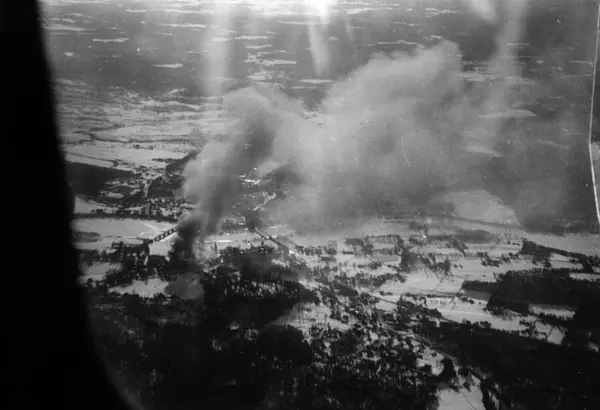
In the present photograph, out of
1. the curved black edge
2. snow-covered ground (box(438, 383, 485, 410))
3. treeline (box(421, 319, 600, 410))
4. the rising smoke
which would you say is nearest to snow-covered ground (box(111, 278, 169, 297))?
the curved black edge

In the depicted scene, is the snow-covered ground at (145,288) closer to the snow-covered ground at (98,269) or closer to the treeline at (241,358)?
the treeline at (241,358)

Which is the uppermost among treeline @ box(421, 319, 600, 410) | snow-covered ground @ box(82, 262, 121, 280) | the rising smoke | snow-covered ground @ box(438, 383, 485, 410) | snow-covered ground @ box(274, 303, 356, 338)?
the rising smoke

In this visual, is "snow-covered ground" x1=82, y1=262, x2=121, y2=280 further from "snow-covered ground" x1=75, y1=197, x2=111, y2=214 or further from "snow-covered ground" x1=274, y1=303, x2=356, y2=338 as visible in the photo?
"snow-covered ground" x1=274, y1=303, x2=356, y2=338

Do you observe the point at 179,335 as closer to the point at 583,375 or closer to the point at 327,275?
the point at 327,275

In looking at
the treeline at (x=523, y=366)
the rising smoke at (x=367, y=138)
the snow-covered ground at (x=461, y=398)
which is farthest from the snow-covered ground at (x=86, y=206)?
the snow-covered ground at (x=461, y=398)

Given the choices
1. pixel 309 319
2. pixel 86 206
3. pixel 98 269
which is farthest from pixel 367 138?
pixel 98 269

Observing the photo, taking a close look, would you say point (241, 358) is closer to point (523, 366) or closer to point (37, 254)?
point (37, 254)
